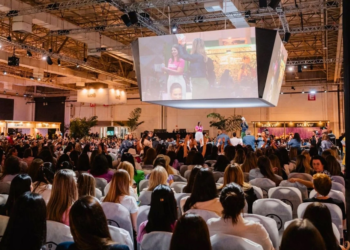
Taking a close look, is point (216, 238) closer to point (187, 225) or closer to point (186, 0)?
point (187, 225)

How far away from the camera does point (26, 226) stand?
1863mm

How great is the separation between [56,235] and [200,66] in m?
6.03

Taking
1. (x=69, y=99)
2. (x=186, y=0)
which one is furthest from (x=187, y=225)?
(x=69, y=99)

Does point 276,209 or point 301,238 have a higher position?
point 301,238

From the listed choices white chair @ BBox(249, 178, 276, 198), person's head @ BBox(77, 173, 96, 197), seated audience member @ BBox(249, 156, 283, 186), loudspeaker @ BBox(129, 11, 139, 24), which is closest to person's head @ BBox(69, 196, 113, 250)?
person's head @ BBox(77, 173, 96, 197)

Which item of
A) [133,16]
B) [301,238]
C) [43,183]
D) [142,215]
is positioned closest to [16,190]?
[43,183]

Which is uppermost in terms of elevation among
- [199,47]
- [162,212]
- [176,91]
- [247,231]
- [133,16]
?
[133,16]

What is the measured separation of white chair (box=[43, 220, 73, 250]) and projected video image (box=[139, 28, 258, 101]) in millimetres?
5821

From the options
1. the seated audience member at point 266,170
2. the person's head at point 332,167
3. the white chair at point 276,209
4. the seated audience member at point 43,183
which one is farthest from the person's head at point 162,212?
the person's head at point 332,167

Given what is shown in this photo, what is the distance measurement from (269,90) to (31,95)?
24.3 meters

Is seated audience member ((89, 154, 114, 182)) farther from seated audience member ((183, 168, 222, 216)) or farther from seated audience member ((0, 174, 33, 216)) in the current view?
seated audience member ((183, 168, 222, 216))

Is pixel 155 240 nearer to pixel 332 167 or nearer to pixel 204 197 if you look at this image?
pixel 204 197

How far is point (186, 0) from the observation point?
29.9 feet

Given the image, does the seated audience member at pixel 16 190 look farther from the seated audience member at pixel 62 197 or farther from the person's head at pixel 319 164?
the person's head at pixel 319 164
